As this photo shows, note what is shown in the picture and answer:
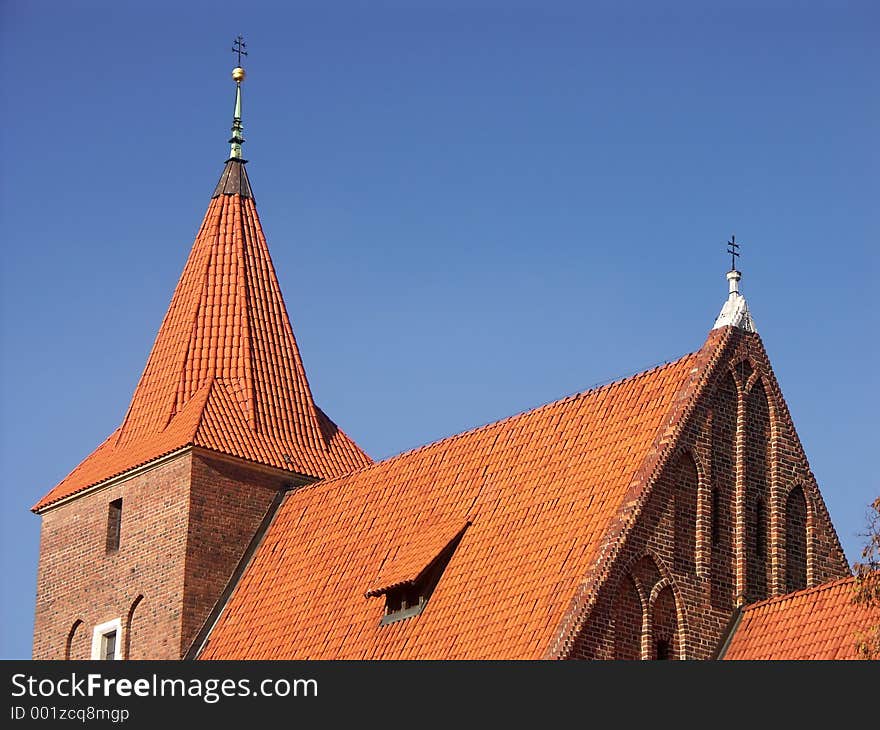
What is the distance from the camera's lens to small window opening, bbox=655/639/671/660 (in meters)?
30.9

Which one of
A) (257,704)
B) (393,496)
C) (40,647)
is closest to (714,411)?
(393,496)

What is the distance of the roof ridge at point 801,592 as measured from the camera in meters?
30.3

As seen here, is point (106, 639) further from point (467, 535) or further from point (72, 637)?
point (467, 535)

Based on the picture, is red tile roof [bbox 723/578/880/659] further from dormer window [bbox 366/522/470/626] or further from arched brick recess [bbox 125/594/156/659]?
arched brick recess [bbox 125/594/156/659]

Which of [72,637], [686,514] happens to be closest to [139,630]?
[72,637]

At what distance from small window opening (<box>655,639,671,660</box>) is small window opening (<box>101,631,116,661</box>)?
37.9ft

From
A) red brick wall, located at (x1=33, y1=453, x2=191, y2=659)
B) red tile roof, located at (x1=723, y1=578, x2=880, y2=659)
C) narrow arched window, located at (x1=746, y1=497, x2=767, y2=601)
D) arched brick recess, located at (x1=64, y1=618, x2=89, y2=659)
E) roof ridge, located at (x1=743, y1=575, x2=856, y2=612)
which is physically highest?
red brick wall, located at (x1=33, y1=453, x2=191, y2=659)

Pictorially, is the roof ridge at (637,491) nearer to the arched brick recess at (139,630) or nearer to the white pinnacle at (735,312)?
the white pinnacle at (735,312)

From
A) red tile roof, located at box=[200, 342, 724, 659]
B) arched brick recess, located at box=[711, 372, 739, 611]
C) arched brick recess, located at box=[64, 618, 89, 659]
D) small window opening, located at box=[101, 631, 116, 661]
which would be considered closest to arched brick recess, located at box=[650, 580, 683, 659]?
arched brick recess, located at box=[711, 372, 739, 611]

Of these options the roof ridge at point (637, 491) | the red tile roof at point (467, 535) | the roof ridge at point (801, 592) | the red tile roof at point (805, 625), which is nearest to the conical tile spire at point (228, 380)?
the red tile roof at point (467, 535)

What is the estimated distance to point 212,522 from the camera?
38.5 metres

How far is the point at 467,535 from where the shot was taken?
1344 inches

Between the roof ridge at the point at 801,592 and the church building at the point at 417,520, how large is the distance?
4cm

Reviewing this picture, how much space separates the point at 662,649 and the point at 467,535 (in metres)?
4.30
